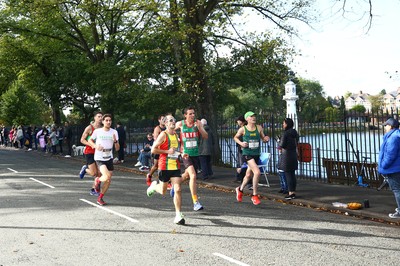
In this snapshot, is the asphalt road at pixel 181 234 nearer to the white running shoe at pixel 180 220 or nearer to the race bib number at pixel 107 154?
the white running shoe at pixel 180 220

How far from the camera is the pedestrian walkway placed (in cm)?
922

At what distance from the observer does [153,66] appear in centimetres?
2503

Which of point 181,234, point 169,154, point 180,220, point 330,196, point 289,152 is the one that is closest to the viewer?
point 181,234

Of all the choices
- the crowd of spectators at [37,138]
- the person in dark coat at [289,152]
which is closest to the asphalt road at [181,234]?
the person in dark coat at [289,152]

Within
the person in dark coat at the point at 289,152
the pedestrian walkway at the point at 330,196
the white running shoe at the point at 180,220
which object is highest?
the person in dark coat at the point at 289,152

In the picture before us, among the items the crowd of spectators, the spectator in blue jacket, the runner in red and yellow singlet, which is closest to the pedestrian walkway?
the spectator in blue jacket

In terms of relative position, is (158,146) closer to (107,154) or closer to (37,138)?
(107,154)

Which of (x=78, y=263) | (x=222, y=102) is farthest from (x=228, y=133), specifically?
(x=222, y=102)

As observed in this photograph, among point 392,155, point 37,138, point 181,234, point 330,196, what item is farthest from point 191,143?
point 37,138

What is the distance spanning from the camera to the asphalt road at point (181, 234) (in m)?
6.05

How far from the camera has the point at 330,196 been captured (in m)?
11.1

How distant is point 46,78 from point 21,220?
2682 centimetres

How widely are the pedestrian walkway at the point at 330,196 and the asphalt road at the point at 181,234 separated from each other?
37cm

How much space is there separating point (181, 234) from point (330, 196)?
4970 millimetres
